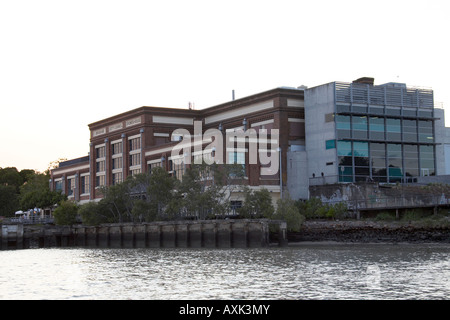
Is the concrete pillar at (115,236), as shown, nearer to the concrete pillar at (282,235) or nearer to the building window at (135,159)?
the concrete pillar at (282,235)

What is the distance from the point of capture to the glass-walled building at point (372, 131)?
86.8 meters

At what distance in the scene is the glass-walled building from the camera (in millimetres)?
86750

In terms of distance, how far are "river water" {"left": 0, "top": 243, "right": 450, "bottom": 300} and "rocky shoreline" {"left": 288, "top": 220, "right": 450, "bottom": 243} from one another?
6.80 meters

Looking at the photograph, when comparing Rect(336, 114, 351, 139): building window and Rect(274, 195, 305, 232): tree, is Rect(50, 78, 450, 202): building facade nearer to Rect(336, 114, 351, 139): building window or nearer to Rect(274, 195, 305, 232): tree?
Rect(336, 114, 351, 139): building window

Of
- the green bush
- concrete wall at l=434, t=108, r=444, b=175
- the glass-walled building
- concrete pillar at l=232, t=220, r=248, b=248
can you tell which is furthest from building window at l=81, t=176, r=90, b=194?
concrete pillar at l=232, t=220, r=248, b=248

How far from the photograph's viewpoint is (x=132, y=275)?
1606 inches

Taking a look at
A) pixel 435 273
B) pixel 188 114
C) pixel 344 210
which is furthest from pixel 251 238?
pixel 188 114

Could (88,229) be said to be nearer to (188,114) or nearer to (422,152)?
(188,114)

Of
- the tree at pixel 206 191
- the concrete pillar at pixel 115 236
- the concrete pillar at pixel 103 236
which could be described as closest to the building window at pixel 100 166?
the concrete pillar at pixel 103 236

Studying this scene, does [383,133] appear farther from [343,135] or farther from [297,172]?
[297,172]

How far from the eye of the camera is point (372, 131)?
3489 inches

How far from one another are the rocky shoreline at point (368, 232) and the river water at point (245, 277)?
680 cm

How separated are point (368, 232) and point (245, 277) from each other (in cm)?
3269

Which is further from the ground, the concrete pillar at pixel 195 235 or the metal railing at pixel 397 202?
the metal railing at pixel 397 202
